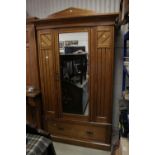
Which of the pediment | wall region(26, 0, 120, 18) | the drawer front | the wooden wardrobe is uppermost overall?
wall region(26, 0, 120, 18)

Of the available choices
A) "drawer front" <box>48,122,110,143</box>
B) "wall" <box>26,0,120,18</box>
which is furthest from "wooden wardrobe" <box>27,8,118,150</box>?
"wall" <box>26,0,120,18</box>

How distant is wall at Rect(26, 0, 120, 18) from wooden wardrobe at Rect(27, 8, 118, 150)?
371mm

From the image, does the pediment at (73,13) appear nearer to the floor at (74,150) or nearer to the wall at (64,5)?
the wall at (64,5)

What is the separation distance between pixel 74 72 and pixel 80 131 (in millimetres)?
986

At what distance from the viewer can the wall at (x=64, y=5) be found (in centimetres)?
260

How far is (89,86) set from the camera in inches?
96.2

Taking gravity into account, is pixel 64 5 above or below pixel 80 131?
above

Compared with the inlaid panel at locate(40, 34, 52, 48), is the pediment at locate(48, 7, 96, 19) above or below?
above

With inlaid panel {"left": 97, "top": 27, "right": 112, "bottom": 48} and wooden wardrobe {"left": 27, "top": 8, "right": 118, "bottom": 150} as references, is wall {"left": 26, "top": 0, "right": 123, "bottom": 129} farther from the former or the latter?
inlaid panel {"left": 97, "top": 27, "right": 112, "bottom": 48}

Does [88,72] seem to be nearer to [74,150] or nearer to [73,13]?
[73,13]

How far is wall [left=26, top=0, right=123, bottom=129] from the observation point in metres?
2.62

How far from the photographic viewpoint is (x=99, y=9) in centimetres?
→ 265

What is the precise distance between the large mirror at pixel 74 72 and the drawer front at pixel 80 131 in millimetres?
237

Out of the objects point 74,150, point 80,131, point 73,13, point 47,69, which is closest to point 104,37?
point 73,13
